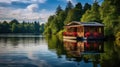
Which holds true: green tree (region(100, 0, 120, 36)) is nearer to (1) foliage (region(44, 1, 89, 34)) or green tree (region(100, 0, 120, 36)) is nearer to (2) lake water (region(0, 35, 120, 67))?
(2) lake water (region(0, 35, 120, 67))

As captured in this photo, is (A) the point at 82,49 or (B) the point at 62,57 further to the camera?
(A) the point at 82,49

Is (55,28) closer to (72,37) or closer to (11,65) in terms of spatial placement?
(72,37)

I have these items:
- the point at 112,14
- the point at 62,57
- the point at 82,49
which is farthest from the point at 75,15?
the point at 62,57

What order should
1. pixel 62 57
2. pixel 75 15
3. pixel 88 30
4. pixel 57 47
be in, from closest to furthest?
pixel 62 57 < pixel 57 47 < pixel 88 30 < pixel 75 15

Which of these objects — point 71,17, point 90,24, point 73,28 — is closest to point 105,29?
point 90,24

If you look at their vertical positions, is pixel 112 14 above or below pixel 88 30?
above

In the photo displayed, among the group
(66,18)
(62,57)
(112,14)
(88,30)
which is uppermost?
(66,18)

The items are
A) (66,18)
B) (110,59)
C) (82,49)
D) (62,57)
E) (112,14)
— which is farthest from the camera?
(66,18)

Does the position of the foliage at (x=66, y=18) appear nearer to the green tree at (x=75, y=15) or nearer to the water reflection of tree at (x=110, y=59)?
the green tree at (x=75, y=15)

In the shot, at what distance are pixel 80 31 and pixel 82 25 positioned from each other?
3989 millimetres

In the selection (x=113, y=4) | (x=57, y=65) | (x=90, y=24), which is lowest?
(x=57, y=65)

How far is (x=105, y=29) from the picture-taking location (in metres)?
71.6

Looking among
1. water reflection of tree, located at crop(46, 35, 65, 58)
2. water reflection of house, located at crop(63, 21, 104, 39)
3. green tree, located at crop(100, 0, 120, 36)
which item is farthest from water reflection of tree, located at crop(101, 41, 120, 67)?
water reflection of house, located at crop(63, 21, 104, 39)

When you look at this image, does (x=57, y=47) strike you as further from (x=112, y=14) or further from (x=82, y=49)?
(x=112, y=14)
